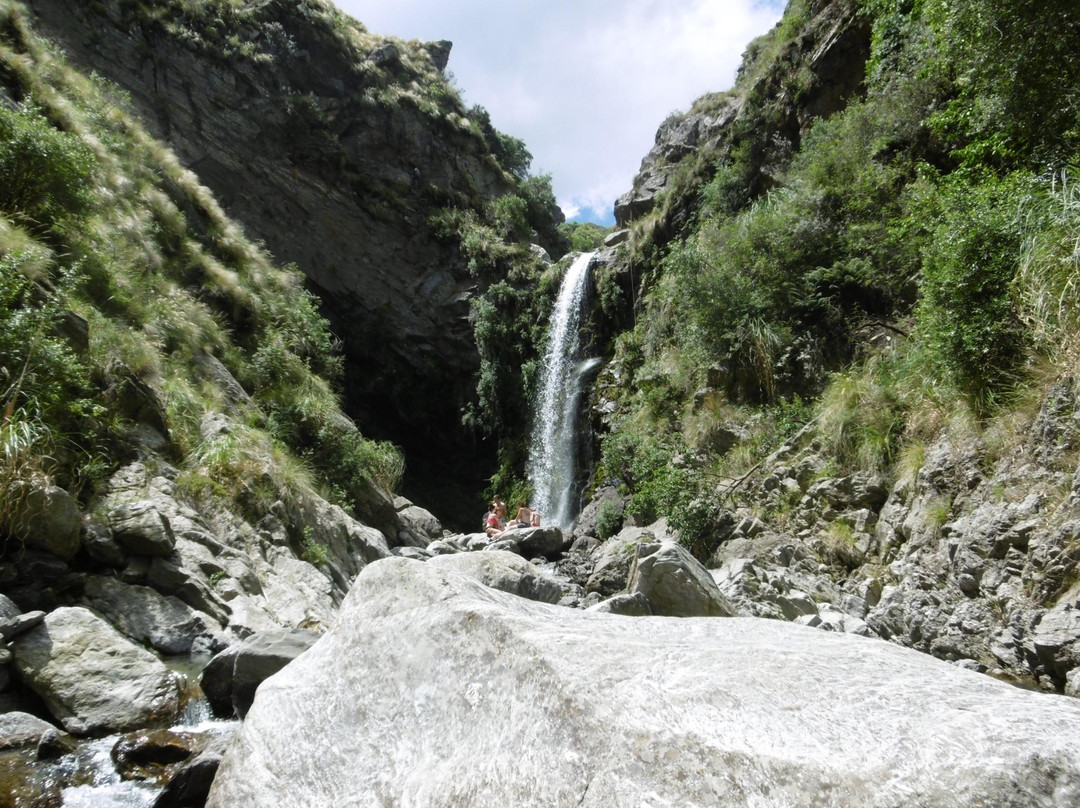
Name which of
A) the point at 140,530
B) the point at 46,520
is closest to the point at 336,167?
the point at 140,530

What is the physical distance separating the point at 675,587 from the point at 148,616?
4.08 metres

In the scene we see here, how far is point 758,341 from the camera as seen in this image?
34.9 feet

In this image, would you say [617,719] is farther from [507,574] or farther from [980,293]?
[980,293]

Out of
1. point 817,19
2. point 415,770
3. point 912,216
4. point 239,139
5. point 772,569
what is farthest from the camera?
point 239,139

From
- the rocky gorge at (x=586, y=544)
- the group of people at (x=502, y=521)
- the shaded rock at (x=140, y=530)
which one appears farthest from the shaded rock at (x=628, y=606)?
the group of people at (x=502, y=521)

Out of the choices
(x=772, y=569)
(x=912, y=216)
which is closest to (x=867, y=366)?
(x=912, y=216)

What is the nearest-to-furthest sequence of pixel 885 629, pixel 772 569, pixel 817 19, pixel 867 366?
pixel 885 629 < pixel 772 569 < pixel 867 366 < pixel 817 19

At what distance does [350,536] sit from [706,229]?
9957mm

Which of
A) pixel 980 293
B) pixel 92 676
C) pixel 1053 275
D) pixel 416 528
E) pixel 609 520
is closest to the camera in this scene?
pixel 92 676

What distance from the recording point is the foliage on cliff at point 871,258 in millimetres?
5836

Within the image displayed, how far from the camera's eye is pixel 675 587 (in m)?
5.01

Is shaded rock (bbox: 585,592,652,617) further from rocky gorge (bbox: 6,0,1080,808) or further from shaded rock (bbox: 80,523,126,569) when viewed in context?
shaded rock (bbox: 80,523,126,569)

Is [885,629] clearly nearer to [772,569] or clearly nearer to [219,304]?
[772,569]

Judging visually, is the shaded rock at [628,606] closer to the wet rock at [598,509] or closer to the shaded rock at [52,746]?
the shaded rock at [52,746]
